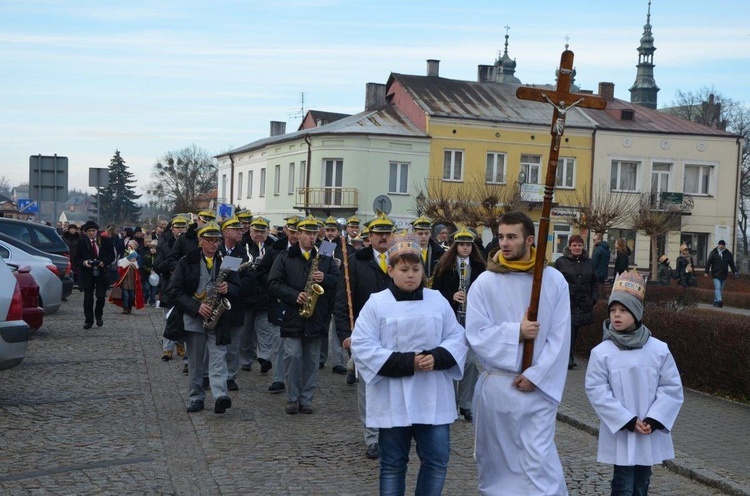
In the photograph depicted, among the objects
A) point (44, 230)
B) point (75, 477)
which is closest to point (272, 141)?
point (44, 230)

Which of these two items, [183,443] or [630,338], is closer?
[630,338]

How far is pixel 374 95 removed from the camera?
6028 centimetres

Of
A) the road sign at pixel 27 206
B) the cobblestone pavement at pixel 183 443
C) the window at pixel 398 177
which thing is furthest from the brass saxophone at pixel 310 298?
the window at pixel 398 177

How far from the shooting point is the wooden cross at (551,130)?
5.76 meters

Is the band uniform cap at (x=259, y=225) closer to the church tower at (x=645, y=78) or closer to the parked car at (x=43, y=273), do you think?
the parked car at (x=43, y=273)

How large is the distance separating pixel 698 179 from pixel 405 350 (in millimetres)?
52297

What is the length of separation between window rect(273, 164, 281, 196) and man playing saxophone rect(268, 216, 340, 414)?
49403 millimetres

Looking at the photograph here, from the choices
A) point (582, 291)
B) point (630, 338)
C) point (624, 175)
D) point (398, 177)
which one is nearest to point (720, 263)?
point (582, 291)

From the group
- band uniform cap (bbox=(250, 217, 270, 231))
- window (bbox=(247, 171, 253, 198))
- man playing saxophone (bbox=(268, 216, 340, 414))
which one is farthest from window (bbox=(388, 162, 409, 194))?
man playing saxophone (bbox=(268, 216, 340, 414))

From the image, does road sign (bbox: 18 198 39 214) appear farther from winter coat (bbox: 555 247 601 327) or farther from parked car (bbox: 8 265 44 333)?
winter coat (bbox: 555 247 601 327)

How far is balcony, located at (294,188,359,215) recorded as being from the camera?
52.5m

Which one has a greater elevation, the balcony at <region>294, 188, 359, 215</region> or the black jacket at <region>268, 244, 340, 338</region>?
the balcony at <region>294, 188, 359, 215</region>

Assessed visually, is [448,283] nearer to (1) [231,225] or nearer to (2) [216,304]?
(2) [216,304]

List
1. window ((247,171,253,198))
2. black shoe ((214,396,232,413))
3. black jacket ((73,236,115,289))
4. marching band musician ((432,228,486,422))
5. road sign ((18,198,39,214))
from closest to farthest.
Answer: marching band musician ((432,228,486,422)) → black shoe ((214,396,232,413)) → black jacket ((73,236,115,289)) → road sign ((18,198,39,214)) → window ((247,171,253,198))
